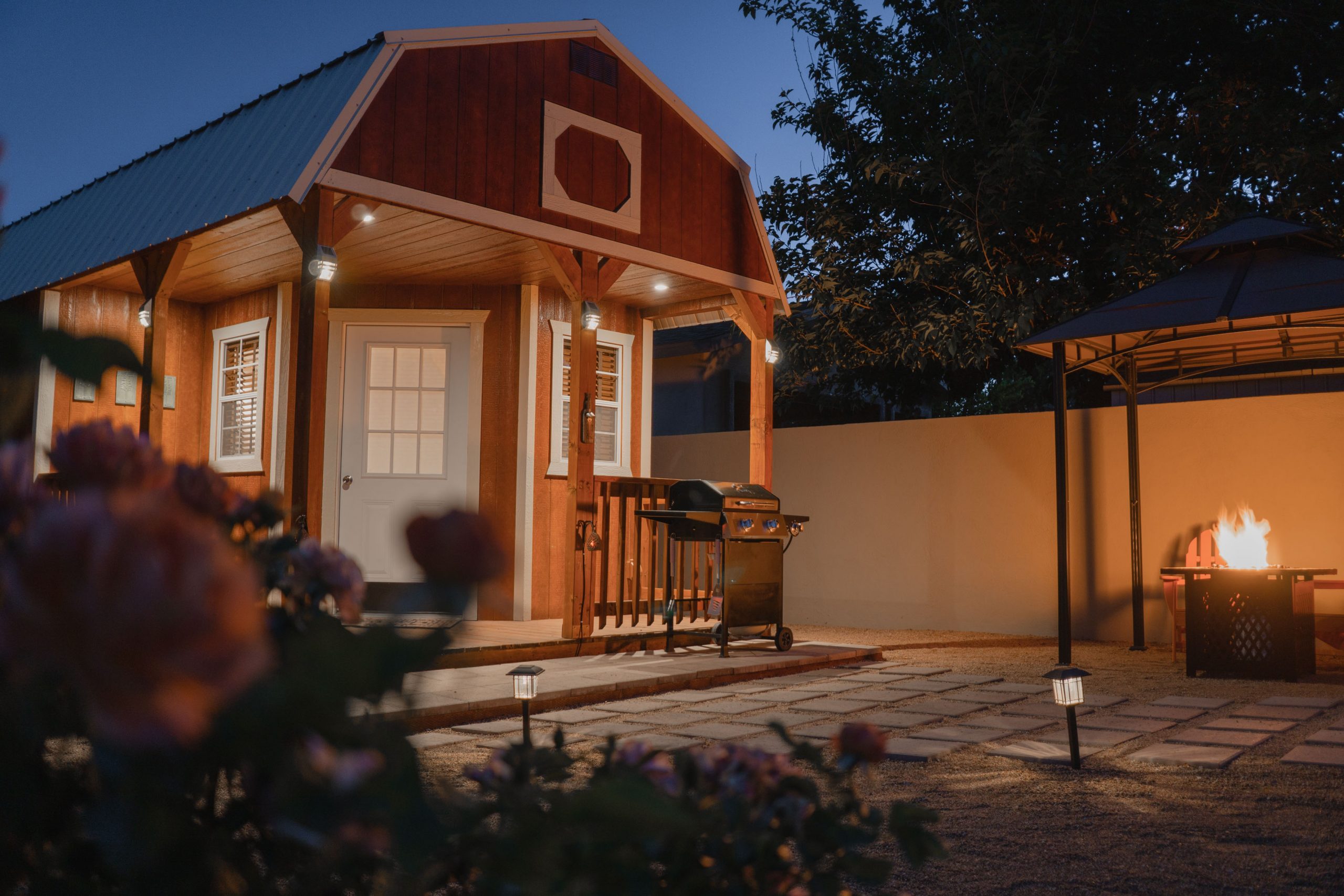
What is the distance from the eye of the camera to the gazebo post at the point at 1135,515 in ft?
26.0

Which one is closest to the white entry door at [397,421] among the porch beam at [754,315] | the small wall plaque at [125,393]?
the small wall plaque at [125,393]

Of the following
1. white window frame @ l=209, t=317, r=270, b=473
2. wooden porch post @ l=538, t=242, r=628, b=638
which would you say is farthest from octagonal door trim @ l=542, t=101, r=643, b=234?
white window frame @ l=209, t=317, r=270, b=473

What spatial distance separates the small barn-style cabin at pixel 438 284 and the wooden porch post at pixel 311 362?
0.05 feet

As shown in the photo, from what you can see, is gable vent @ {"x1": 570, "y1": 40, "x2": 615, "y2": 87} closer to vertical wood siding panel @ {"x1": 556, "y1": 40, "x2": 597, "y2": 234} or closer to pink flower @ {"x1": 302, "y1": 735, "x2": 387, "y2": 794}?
vertical wood siding panel @ {"x1": 556, "y1": 40, "x2": 597, "y2": 234}

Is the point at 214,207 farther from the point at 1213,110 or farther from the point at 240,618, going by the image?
the point at 1213,110

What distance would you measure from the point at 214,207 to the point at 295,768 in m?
6.32

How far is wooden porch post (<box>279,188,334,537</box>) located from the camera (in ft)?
17.9

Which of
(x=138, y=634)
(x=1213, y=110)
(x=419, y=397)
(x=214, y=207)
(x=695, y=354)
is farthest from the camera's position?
(x=695, y=354)

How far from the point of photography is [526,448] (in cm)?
848

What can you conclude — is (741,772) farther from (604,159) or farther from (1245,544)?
(1245,544)

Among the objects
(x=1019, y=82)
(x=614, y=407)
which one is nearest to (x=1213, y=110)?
(x=1019, y=82)

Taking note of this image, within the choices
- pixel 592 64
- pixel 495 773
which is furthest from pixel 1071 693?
pixel 592 64

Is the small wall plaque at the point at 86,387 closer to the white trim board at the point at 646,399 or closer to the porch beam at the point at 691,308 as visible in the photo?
the porch beam at the point at 691,308

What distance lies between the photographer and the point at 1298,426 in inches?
305
